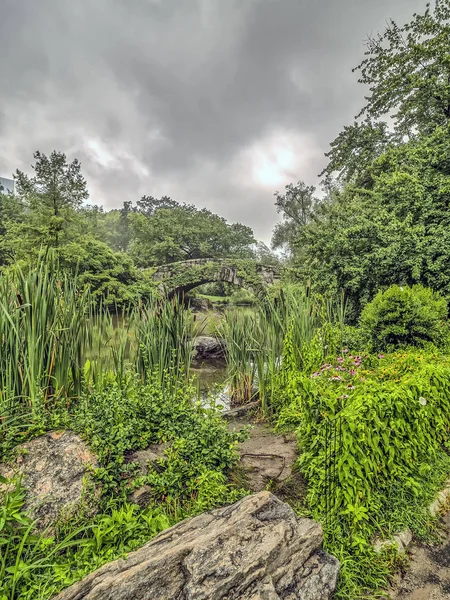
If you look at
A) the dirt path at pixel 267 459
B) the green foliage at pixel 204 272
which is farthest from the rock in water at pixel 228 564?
the green foliage at pixel 204 272

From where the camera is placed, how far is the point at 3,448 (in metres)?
1.96

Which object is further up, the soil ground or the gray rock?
the gray rock

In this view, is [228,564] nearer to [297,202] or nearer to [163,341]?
[163,341]

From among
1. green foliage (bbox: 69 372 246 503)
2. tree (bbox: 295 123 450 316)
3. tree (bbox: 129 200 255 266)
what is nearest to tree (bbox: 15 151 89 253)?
tree (bbox: 129 200 255 266)

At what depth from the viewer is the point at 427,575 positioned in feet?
5.86

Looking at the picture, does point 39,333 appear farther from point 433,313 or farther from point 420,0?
point 420,0

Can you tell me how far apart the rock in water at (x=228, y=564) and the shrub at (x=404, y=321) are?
3569mm

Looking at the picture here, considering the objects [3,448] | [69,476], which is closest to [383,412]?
[69,476]

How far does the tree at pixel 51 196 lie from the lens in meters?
11.4

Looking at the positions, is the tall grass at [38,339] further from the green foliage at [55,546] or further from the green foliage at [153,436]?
the green foliage at [55,546]

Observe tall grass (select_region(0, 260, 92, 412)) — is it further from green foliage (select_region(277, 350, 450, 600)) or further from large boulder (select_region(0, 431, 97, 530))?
green foliage (select_region(277, 350, 450, 600))

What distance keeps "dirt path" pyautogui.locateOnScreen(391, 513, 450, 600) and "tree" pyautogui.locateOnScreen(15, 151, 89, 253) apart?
12.0 metres

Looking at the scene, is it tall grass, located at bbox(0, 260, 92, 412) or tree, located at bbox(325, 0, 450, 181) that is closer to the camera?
tall grass, located at bbox(0, 260, 92, 412)

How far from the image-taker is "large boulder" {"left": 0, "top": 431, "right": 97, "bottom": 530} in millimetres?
1771
